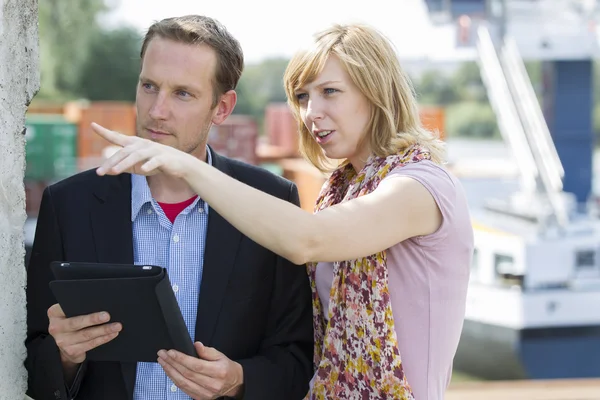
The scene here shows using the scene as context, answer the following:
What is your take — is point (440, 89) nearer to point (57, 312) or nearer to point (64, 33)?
point (64, 33)

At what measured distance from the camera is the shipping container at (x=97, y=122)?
23.1 meters

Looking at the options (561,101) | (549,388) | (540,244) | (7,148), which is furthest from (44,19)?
(7,148)

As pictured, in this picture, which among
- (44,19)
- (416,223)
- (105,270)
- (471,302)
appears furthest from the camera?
(44,19)

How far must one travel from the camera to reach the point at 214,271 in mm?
2152

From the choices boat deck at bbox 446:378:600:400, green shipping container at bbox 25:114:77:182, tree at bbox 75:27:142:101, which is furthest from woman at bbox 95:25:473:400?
tree at bbox 75:27:142:101

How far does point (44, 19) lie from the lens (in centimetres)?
3303

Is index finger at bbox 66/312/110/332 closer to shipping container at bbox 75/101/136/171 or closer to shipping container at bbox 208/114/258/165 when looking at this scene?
shipping container at bbox 208/114/258/165

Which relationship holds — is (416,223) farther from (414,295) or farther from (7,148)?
(7,148)

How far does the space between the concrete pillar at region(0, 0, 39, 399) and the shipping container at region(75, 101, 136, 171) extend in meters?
21.1

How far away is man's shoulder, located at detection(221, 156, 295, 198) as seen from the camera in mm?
2322

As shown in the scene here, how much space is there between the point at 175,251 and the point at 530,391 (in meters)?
4.04

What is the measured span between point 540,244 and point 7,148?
53.4ft

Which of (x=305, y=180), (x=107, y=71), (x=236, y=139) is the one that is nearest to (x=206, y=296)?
(x=305, y=180)

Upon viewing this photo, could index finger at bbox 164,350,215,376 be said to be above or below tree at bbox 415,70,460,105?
below
